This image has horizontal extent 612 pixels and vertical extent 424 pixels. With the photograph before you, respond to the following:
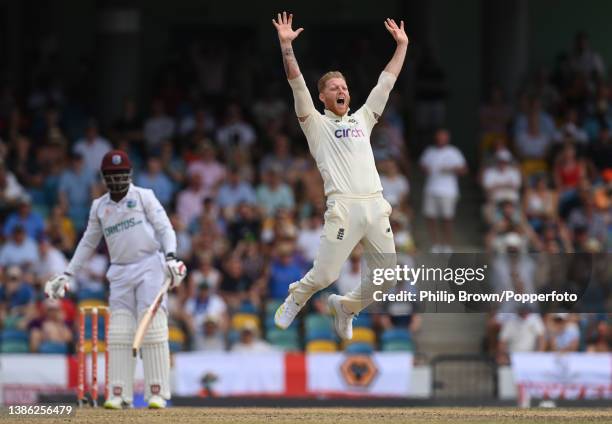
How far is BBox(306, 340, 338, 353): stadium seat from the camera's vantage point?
2027 cm

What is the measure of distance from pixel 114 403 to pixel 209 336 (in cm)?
615

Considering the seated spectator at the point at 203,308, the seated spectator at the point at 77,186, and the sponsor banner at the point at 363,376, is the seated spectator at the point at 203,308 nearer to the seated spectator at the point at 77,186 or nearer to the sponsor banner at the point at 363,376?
the sponsor banner at the point at 363,376

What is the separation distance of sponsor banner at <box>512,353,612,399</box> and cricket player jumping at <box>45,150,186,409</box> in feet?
21.2

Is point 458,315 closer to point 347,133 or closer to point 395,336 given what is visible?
point 395,336

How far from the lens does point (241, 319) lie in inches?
805

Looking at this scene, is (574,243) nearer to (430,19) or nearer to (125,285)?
(430,19)

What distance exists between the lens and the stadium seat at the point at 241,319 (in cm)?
2034

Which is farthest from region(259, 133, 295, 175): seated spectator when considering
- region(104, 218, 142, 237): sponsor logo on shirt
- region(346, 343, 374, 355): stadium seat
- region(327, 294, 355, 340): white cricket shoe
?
region(327, 294, 355, 340): white cricket shoe

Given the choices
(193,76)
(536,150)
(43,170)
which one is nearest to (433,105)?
(536,150)

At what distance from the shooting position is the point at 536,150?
2436 centimetres

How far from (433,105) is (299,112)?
12387 mm

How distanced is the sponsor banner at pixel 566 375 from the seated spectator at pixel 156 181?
5.70 m

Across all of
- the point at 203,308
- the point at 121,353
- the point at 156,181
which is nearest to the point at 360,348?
the point at 203,308

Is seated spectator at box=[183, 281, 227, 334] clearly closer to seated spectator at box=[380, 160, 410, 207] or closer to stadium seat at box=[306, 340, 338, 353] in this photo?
stadium seat at box=[306, 340, 338, 353]
